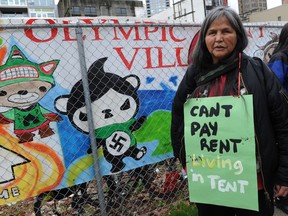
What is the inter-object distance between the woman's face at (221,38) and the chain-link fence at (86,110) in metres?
1.30

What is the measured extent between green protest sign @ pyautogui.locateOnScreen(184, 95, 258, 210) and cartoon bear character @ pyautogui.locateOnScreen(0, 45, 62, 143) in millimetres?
1311

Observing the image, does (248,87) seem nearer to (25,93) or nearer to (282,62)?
(282,62)

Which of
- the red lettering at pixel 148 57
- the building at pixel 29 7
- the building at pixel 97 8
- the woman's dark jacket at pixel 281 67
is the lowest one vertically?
the woman's dark jacket at pixel 281 67

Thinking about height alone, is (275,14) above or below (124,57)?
above

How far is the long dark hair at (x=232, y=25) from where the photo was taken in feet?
5.93

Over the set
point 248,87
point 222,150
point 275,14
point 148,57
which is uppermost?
point 275,14

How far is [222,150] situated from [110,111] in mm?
1425

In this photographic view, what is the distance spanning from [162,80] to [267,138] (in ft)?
5.71

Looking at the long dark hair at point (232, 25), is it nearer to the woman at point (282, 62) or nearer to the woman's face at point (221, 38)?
the woman's face at point (221, 38)

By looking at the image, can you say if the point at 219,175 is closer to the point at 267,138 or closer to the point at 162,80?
the point at 267,138

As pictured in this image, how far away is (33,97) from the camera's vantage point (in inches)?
100.0

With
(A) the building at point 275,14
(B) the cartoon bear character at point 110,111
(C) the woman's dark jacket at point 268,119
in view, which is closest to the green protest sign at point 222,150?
(C) the woman's dark jacket at point 268,119

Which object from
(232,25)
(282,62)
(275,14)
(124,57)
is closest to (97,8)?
(275,14)

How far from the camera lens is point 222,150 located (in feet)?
5.89
